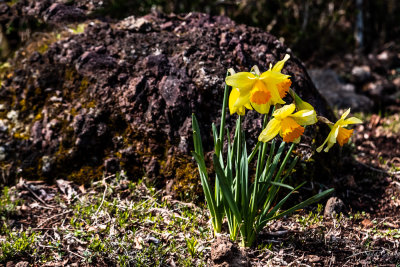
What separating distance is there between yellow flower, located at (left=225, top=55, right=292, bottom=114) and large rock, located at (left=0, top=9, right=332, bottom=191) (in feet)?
3.02

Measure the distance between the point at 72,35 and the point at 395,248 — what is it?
9.27 ft

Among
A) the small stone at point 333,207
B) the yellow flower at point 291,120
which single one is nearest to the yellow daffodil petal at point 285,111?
the yellow flower at point 291,120

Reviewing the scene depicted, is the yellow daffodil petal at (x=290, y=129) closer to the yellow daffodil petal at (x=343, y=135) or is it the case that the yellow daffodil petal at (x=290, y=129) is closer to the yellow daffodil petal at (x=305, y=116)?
the yellow daffodil petal at (x=305, y=116)

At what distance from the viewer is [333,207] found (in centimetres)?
243

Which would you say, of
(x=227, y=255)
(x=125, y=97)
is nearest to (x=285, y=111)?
(x=227, y=255)

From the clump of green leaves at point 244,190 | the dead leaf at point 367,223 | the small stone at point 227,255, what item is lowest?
the dead leaf at point 367,223

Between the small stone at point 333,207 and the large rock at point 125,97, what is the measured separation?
0.65 m

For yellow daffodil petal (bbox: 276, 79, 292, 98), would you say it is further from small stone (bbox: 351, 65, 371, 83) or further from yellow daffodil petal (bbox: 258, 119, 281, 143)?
small stone (bbox: 351, 65, 371, 83)

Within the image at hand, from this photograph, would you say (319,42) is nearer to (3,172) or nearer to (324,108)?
(324,108)

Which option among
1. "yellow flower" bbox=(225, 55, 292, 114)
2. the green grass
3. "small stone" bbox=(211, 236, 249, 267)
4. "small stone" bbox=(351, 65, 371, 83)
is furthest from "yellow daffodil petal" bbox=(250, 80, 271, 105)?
"small stone" bbox=(351, 65, 371, 83)

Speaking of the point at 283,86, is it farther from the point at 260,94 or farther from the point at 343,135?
the point at 343,135

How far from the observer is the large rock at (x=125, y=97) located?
2682 millimetres

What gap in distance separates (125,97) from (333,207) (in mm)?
1617

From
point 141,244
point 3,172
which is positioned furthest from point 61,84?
point 141,244
